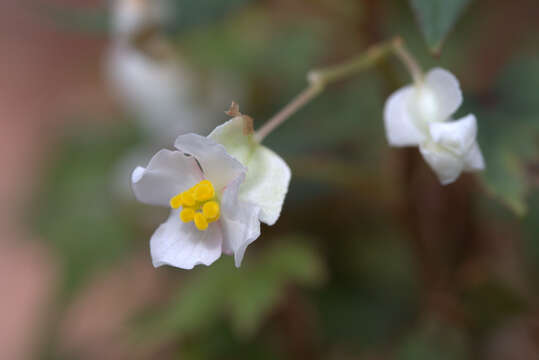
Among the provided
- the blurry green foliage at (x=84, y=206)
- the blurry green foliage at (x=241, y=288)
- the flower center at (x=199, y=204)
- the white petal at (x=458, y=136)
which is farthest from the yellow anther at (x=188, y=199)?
the blurry green foliage at (x=84, y=206)

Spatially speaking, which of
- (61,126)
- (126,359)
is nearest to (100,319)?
(126,359)

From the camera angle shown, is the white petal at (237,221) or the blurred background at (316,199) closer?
the white petal at (237,221)

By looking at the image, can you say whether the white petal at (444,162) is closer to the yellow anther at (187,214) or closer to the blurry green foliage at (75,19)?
the yellow anther at (187,214)

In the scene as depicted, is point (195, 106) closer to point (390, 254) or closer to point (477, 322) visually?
point (390, 254)

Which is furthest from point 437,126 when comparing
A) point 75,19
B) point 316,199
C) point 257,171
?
point 75,19

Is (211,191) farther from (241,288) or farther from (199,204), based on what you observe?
(241,288)
